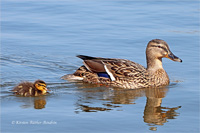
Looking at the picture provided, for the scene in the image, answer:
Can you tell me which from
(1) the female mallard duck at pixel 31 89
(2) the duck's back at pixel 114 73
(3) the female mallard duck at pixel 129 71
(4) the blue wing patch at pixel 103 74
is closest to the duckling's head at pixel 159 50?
(3) the female mallard duck at pixel 129 71

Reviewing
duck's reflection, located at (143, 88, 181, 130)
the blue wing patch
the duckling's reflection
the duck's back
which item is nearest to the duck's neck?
the duck's back

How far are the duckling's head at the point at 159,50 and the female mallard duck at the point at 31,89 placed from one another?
212 centimetres

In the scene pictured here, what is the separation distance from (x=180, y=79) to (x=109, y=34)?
2936mm

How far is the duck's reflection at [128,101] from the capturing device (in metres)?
7.07

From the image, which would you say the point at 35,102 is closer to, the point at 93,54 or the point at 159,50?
the point at 159,50

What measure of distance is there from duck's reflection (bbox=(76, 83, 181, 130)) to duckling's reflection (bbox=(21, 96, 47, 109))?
51 centimetres

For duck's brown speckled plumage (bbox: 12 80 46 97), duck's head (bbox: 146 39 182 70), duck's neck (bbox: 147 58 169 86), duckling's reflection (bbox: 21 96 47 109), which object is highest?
duck's head (bbox: 146 39 182 70)

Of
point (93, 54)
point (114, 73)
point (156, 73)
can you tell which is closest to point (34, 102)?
point (114, 73)

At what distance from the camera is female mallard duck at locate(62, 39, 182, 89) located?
8852mm

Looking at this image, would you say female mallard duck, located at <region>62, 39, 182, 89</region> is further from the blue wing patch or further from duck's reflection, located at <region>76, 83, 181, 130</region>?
duck's reflection, located at <region>76, 83, 181, 130</region>

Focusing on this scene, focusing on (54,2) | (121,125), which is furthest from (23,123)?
(54,2)

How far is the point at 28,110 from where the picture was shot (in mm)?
7055

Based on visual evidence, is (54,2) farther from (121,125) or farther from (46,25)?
(121,125)

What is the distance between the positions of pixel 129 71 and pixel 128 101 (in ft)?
4.03
